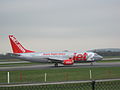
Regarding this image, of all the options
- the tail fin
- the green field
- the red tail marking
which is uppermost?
the tail fin

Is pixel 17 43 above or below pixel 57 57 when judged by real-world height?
above

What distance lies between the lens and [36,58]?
190 feet

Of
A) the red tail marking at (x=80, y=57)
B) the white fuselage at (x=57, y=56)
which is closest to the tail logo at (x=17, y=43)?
the white fuselage at (x=57, y=56)

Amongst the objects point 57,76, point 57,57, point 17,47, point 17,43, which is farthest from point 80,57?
point 57,76

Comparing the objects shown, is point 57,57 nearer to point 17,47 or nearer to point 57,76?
point 17,47

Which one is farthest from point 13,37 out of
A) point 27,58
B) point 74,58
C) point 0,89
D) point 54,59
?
point 0,89

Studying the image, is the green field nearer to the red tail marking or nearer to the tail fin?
the red tail marking

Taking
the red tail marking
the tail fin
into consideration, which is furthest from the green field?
the tail fin

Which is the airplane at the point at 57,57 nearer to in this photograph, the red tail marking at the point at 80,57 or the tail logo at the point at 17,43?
the red tail marking at the point at 80,57

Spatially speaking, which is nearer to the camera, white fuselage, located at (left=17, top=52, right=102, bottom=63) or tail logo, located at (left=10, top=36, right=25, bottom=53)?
white fuselage, located at (left=17, top=52, right=102, bottom=63)

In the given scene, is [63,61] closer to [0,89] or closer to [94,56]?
[94,56]

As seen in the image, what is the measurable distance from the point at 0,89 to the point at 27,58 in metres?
40.4

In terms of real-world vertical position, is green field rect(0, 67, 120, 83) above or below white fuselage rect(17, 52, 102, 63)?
below

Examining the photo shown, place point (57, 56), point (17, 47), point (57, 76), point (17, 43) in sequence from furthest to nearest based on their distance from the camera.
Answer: point (17, 43), point (17, 47), point (57, 56), point (57, 76)
